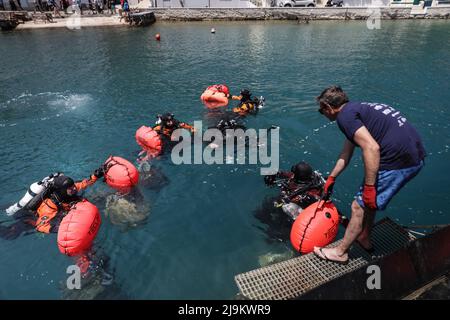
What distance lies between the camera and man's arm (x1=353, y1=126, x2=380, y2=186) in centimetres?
373

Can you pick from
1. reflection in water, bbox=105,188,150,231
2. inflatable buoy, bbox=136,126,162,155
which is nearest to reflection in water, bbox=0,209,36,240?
reflection in water, bbox=105,188,150,231

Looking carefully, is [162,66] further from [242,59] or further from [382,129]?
[382,129]

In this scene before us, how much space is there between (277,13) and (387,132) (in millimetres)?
40087

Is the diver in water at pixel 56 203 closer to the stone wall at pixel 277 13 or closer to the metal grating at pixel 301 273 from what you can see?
the metal grating at pixel 301 273

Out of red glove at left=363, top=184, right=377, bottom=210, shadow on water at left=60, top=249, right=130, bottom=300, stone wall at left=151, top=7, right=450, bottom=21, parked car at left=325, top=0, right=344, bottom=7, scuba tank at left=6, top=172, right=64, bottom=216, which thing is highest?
parked car at left=325, top=0, right=344, bottom=7

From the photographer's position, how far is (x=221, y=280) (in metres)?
6.16

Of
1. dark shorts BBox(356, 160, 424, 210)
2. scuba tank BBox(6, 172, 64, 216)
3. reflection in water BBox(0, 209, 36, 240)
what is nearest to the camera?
dark shorts BBox(356, 160, 424, 210)

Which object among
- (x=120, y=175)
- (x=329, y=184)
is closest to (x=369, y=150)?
(x=329, y=184)

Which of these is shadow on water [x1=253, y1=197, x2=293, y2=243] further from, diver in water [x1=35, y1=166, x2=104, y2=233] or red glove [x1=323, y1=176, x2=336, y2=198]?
diver in water [x1=35, y1=166, x2=104, y2=233]

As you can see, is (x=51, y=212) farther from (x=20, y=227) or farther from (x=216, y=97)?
(x=216, y=97)

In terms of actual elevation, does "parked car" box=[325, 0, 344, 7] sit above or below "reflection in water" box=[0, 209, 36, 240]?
above

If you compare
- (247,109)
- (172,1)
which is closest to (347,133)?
(247,109)

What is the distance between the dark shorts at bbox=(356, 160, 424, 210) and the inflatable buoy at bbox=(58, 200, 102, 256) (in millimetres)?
5049

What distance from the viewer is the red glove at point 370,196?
4.00 meters
